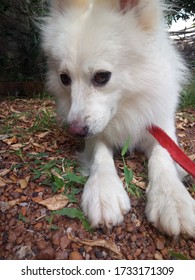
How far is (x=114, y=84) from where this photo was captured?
1.94 m

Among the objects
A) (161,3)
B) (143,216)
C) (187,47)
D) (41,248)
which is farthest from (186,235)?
(187,47)

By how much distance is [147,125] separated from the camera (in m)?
2.16

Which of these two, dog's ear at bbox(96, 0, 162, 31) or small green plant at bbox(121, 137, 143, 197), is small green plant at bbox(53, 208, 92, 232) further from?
dog's ear at bbox(96, 0, 162, 31)

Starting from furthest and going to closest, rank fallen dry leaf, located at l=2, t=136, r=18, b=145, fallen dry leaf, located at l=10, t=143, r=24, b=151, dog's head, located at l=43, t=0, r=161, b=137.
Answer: fallen dry leaf, located at l=2, t=136, r=18, b=145, fallen dry leaf, located at l=10, t=143, r=24, b=151, dog's head, located at l=43, t=0, r=161, b=137

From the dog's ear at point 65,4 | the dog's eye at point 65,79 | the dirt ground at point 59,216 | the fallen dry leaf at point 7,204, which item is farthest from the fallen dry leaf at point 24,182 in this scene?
the dog's ear at point 65,4

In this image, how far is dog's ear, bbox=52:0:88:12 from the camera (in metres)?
2.15

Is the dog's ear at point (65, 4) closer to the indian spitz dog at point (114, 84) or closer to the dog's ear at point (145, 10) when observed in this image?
the indian spitz dog at point (114, 84)

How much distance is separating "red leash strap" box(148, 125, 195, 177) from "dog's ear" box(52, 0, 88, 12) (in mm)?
977

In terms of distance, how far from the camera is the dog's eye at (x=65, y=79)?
2.04 meters

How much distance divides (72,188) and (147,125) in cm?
72

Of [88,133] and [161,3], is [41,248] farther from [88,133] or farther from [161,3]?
[161,3]

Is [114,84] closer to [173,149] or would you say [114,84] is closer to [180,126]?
[173,149]

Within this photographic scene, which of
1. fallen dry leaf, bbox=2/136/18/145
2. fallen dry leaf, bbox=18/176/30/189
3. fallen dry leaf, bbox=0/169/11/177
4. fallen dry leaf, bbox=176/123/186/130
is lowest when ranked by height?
fallen dry leaf, bbox=176/123/186/130

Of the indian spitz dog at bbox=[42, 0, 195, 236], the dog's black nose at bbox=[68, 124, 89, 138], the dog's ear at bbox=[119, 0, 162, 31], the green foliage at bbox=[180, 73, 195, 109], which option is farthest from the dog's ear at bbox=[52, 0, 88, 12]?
the green foliage at bbox=[180, 73, 195, 109]
